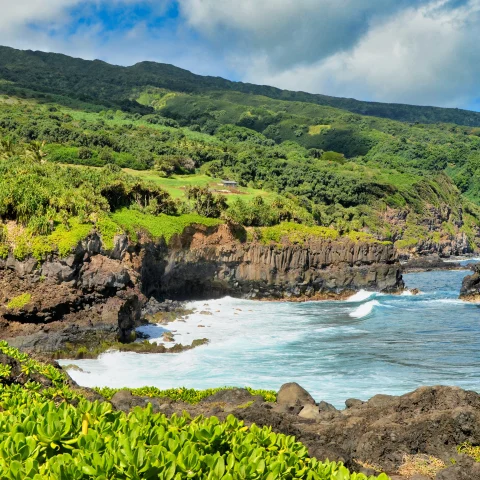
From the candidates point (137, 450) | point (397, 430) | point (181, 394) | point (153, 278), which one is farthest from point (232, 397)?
point (153, 278)

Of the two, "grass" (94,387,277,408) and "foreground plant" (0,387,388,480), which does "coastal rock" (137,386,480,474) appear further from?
"foreground plant" (0,387,388,480)

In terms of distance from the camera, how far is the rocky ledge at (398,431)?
9.99m

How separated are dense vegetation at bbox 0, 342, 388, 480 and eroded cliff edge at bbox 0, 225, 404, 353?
2104 cm

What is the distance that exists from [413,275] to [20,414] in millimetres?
73128

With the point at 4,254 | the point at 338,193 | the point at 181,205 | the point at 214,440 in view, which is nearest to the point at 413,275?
the point at 338,193

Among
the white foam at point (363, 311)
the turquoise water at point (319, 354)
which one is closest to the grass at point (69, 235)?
the turquoise water at point (319, 354)

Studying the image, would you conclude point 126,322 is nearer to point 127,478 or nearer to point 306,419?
point 306,419

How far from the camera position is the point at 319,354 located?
85.0 ft

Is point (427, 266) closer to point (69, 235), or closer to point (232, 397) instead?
point (69, 235)

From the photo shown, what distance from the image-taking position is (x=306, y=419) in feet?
46.4

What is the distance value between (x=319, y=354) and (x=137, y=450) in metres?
22.5

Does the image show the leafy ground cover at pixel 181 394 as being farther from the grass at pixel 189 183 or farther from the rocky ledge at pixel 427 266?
the rocky ledge at pixel 427 266

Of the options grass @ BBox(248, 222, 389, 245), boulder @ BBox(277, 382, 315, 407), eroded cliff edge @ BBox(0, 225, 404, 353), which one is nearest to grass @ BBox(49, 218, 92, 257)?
eroded cliff edge @ BBox(0, 225, 404, 353)

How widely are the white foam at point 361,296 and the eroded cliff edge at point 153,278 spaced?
66 cm
